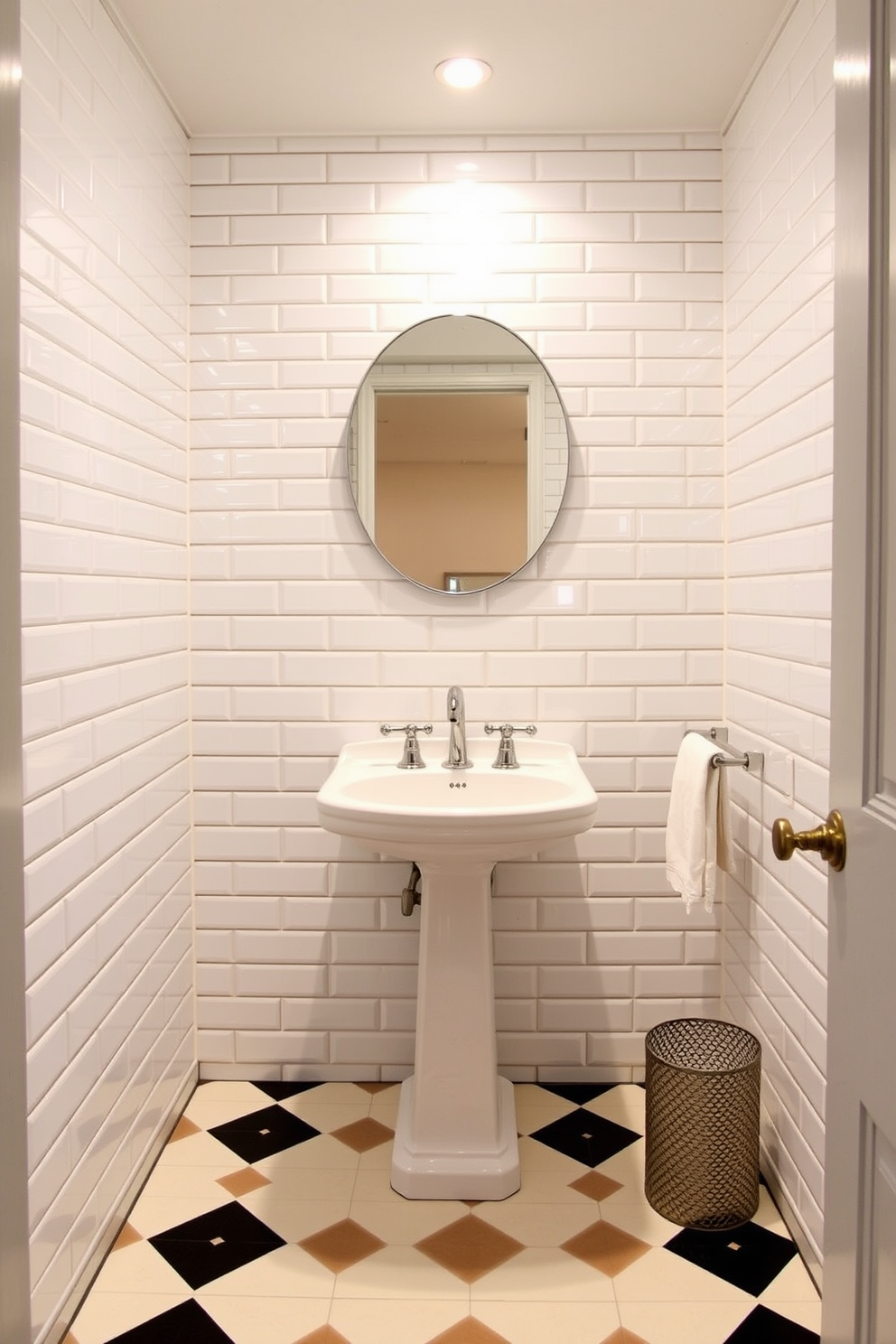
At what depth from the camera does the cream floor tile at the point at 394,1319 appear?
1769 mm

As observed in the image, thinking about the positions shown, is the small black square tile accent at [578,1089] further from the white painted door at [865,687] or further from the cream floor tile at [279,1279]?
the white painted door at [865,687]

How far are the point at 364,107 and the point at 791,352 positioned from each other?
46.1 inches

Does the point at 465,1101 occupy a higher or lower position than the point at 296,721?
lower

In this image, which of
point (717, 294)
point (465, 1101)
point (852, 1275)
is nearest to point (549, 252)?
point (717, 294)

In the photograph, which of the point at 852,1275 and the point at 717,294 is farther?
the point at 717,294

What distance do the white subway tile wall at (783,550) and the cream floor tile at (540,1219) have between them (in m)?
0.41

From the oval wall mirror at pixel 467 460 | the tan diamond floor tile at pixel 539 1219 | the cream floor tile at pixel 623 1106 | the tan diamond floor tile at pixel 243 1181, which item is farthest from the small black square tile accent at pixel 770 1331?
the oval wall mirror at pixel 467 460

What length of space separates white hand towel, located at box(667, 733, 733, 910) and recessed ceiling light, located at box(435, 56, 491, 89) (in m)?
1.55

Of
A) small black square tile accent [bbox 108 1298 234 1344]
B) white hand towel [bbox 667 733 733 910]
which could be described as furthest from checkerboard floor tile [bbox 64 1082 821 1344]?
white hand towel [bbox 667 733 733 910]

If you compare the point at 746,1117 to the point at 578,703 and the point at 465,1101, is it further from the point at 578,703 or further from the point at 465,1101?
the point at 578,703

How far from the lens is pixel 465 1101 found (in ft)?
7.29

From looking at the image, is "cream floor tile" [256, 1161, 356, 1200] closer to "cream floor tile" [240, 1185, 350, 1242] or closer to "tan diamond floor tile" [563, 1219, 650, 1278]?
"cream floor tile" [240, 1185, 350, 1242]

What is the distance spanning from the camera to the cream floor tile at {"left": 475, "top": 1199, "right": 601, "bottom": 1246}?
6.71 feet

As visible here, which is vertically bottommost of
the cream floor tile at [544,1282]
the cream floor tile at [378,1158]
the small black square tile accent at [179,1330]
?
the cream floor tile at [544,1282]
